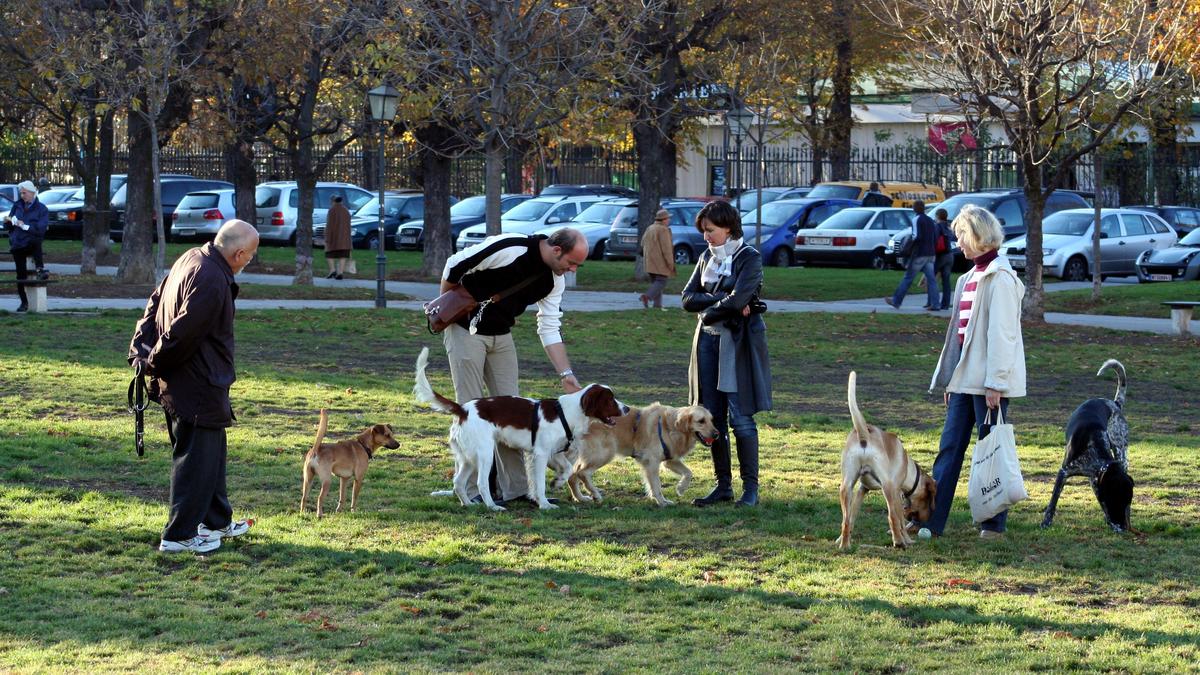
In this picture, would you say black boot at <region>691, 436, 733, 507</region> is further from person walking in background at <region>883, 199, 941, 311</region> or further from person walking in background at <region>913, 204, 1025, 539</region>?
person walking in background at <region>883, 199, 941, 311</region>

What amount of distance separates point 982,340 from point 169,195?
32.5 metres

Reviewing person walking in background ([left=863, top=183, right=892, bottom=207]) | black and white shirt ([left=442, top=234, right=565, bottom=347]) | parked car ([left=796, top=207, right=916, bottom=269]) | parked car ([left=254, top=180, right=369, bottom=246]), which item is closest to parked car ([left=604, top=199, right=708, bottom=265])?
parked car ([left=796, top=207, right=916, bottom=269])

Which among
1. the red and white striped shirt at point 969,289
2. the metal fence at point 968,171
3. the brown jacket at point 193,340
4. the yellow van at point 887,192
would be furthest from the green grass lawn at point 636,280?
the brown jacket at point 193,340

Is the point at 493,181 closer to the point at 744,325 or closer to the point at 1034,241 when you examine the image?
the point at 1034,241

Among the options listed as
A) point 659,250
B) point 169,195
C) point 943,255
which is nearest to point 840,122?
point 169,195

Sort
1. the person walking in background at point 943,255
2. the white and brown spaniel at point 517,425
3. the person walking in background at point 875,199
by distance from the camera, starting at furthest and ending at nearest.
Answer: the person walking in background at point 875,199 → the person walking in background at point 943,255 → the white and brown spaniel at point 517,425

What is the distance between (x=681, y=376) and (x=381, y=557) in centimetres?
778

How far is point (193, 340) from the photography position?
7059mm

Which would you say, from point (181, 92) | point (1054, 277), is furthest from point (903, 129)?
point (181, 92)

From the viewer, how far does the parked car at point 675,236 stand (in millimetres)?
32031

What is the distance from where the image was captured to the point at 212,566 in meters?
7.22

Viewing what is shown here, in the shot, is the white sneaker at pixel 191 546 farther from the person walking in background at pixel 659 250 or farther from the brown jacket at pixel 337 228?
the brown jacket at pixel 337 228

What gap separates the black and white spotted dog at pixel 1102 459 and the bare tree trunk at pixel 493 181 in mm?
12872

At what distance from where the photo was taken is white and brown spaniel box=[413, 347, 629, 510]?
834 centimetres
